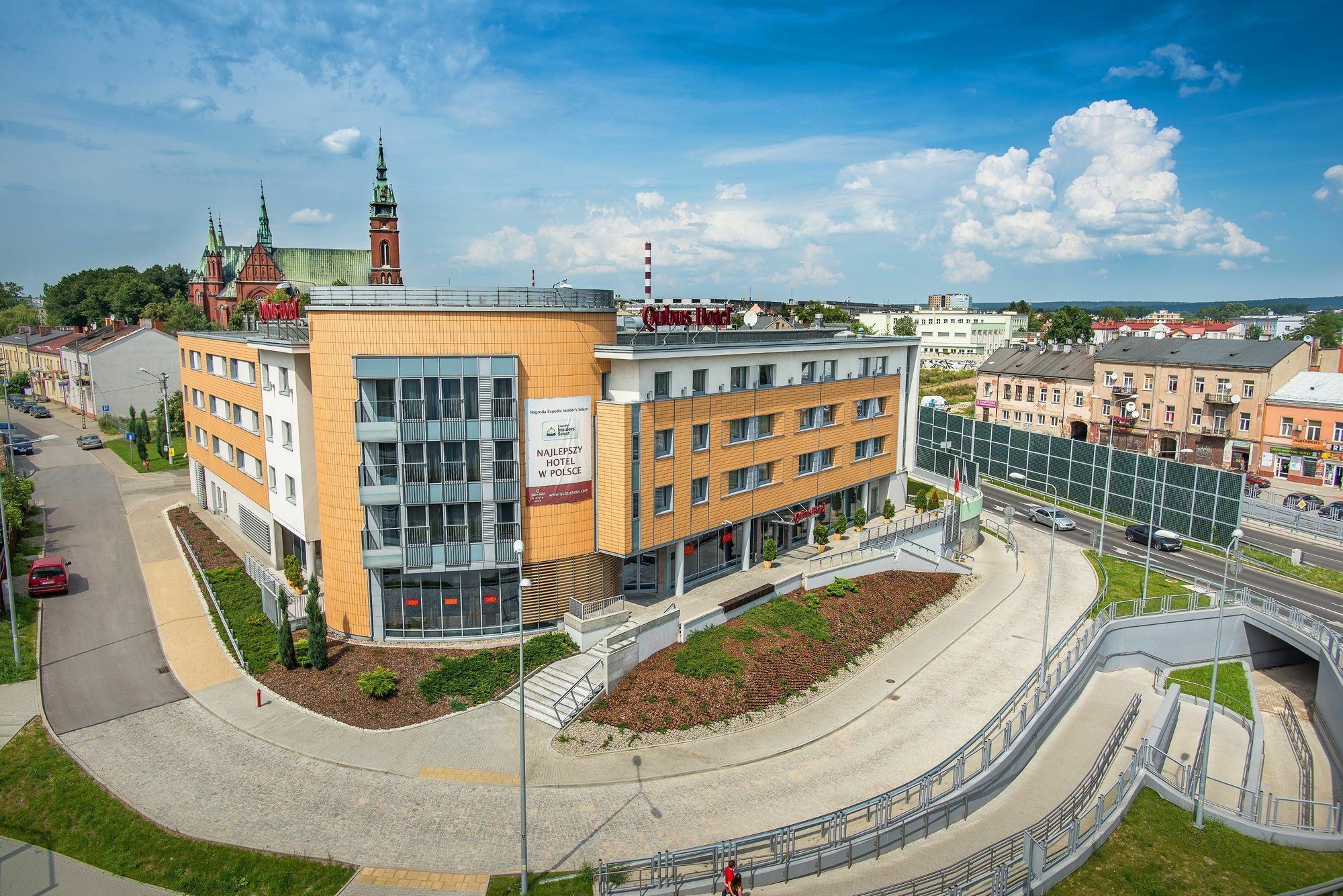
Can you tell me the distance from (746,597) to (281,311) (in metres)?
27.0

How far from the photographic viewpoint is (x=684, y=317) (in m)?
41.8

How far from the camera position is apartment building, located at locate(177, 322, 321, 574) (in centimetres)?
3644

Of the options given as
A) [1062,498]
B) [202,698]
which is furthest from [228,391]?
[1062,498]

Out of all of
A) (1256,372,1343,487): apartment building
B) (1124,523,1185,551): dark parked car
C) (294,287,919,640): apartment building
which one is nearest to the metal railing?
(294,287,919,640): apartment building

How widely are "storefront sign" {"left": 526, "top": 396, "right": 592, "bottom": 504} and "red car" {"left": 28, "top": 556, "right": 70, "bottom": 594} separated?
2586 centimetres

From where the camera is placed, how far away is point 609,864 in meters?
21.2

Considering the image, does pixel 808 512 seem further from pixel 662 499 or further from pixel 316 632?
pixel 316 632

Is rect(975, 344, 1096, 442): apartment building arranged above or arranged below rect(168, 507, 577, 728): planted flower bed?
above

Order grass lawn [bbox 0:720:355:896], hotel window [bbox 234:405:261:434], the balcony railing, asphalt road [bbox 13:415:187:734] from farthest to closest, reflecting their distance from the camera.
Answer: hotel window [bbox 234:405:261:434] < the balcony railing < asphalt road [bbox 13:415:187:734] < grass lawn [bbox 0:720:355:896]

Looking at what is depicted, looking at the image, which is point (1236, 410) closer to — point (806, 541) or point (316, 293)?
point (806, 541)

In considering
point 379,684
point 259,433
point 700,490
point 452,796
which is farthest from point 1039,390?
point 452,796

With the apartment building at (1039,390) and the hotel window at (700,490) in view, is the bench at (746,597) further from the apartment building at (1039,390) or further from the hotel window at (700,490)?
the apartment building at (1039,390)

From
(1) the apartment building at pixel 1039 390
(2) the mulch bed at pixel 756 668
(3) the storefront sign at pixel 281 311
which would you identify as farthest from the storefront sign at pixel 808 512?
(1) the apartment building at pixel 1039 390

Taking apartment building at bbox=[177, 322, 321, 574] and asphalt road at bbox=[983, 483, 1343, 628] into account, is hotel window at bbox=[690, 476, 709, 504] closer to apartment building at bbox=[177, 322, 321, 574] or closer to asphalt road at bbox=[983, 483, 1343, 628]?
apartment building at bbox=[177, 322, 321, 574]
